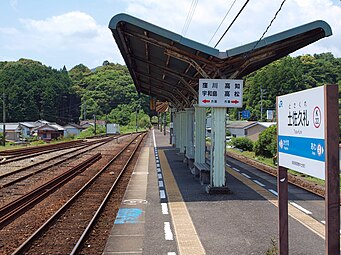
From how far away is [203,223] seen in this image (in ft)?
24.6

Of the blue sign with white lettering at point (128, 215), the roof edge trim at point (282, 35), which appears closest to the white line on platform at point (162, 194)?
the blue sign with white lettering at point (128, 215)

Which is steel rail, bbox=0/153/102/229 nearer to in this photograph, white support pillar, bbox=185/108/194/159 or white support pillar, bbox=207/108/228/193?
white support pillar, bbox=207/108/228/193

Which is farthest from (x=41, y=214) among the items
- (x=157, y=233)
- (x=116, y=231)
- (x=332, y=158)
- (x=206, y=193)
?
(x=332, y=158)

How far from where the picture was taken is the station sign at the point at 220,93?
1017 centimetres

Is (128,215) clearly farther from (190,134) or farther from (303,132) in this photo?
(190,134)

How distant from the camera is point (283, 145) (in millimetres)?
4828

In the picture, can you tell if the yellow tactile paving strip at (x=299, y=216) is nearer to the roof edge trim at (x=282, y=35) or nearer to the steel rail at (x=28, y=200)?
the roof edge trim at (x=282, y=35)

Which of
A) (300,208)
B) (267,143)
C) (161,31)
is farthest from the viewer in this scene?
(267,143)

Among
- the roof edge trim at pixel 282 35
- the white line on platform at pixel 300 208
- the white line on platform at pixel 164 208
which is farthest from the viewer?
the roof edge trim at pixel 282 35

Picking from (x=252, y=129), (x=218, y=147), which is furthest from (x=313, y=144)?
(x=252, y=129)

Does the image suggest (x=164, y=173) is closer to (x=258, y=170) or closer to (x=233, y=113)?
(x=258, y=170)

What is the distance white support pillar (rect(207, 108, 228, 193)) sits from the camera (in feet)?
33.9

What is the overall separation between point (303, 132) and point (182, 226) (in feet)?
12.1

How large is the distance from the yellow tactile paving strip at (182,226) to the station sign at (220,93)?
8.10 ft
